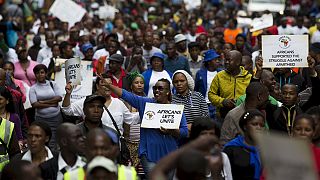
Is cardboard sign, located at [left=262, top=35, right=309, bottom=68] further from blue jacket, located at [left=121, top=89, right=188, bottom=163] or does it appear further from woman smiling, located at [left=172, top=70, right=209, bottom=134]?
blue jacket, located at [left=121, top=89, right=188, bottom=163]

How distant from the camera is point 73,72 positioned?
1155cm

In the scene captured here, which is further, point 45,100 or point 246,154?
point 45,100

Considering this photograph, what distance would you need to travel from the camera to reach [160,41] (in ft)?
58.9

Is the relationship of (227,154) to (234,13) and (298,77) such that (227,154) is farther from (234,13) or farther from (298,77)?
(234,13)

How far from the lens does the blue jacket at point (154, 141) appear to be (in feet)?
32.6

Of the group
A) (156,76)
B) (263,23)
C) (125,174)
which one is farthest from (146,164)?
(263,23)

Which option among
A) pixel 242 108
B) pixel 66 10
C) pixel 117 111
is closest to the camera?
pixel 242 108

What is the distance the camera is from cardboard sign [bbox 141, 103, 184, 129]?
996 cm

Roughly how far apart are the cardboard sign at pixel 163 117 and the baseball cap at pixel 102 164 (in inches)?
123

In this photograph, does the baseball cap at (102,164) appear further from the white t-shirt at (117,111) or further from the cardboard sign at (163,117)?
the white t-shirt at (117,111)

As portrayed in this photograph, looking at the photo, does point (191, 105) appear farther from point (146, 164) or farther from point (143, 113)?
point (146, 164)

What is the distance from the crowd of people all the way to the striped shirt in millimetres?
11

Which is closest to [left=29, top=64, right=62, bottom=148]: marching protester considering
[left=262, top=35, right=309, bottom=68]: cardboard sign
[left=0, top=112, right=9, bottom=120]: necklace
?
[left=0, top=112, right=9, bottom=120]: necklace

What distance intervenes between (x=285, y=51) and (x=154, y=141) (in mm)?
3436
